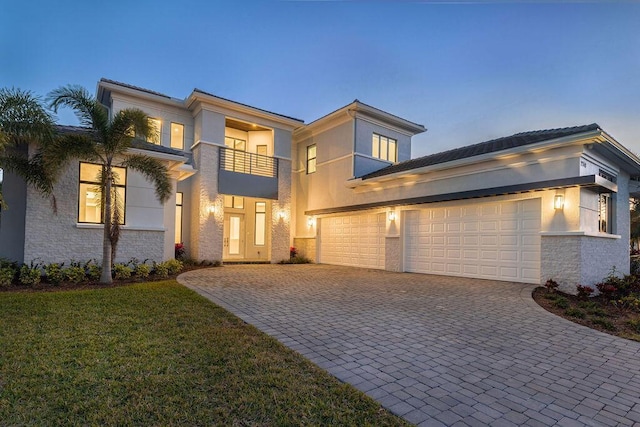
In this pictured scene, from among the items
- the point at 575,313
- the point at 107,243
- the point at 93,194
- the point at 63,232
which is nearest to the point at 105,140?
the point at 93,194

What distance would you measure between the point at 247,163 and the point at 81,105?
7686mm

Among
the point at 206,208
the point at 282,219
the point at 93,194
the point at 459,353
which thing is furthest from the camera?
the point at 282,219

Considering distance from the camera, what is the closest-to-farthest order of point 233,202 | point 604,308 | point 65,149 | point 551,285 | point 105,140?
point 604,308, point 65,149, point 551,285, point 105,140, point 233,202

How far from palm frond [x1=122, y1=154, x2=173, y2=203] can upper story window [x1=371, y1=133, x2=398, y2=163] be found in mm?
10023

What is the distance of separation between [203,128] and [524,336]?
13.5m

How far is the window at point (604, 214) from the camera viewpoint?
953 centimetres

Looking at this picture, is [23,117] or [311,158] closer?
[23,117]

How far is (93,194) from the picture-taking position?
987 centimetres

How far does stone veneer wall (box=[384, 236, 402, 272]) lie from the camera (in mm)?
12414

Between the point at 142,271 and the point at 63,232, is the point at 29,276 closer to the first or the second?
the point at 63,232

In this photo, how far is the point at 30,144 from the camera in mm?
8781

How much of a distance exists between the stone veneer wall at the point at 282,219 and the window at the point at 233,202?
207 centimetres

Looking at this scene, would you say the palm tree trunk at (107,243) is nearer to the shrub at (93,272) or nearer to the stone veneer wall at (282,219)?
the shrub at (93,272)

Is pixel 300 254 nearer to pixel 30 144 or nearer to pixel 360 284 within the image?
pixel 360 284
